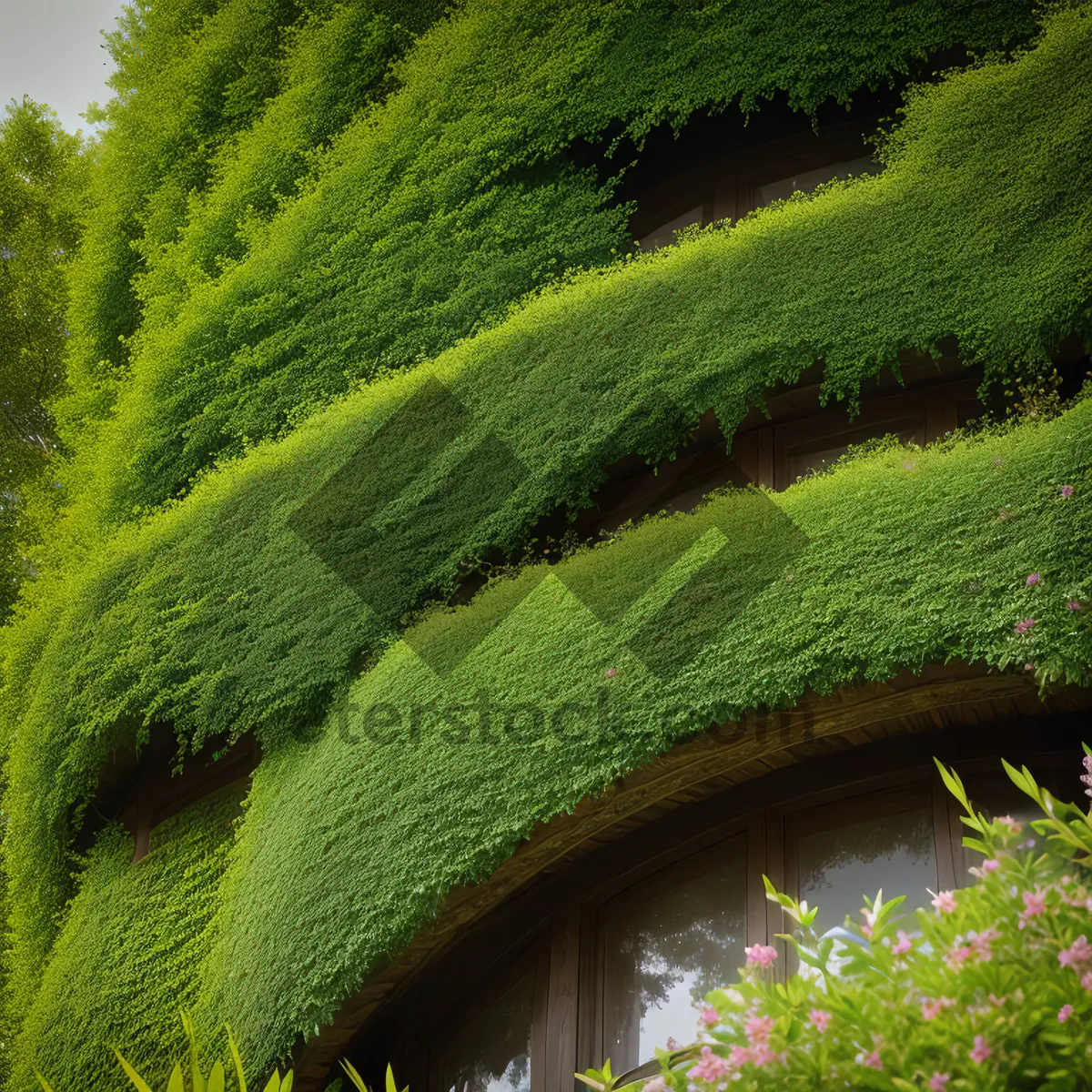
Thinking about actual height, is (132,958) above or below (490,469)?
below

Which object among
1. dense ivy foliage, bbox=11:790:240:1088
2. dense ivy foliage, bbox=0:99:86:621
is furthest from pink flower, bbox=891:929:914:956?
dense ivy foliage, bbox=0:99:86:621

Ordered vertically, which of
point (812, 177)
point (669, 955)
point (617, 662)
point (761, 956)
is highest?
point (812, 177)

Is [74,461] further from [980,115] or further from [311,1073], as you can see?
[980,115]

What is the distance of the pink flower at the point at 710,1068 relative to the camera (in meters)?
2.50

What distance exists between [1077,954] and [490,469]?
16.5 feet

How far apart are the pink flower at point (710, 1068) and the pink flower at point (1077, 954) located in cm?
79

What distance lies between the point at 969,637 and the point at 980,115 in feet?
11.9

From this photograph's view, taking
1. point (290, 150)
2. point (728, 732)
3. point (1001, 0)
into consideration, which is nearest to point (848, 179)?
point (1001, 0)

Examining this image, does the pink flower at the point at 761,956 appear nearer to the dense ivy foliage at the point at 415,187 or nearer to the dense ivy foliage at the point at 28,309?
the dense ivy foliage at the point at 415,187

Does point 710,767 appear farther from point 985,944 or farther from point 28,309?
point 28,309

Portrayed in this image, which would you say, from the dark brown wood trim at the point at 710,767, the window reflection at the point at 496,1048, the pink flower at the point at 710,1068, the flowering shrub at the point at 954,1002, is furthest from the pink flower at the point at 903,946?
Result: the window reflection at the point at 496,1048

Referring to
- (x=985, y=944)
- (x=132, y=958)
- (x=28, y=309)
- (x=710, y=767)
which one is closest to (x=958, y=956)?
(x=985, y=944)

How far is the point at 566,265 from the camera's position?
25.6 feet

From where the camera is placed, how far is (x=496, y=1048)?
228 inches
